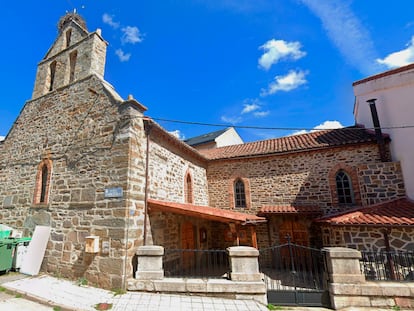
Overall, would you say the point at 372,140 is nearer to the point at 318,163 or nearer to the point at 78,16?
the point at 318,163

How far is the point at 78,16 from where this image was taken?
10.2 metres

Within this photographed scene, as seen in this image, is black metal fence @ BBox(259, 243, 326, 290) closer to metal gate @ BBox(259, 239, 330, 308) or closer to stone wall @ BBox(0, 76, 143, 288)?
metal gate @ BBox(259, 239, 330, 308)

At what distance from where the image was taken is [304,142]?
39.3 feet

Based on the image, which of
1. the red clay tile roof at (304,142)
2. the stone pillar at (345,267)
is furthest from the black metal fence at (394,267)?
the red clay tile roof at (304,142)

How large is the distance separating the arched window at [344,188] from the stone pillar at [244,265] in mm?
6799

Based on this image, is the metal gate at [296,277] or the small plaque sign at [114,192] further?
the small plaque sign at [114,192]

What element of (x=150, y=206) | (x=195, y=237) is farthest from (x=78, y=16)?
(x=195, y=237)

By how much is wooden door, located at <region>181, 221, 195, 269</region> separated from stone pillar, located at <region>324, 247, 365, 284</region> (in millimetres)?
5339

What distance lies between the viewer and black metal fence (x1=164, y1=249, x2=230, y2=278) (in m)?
7.60

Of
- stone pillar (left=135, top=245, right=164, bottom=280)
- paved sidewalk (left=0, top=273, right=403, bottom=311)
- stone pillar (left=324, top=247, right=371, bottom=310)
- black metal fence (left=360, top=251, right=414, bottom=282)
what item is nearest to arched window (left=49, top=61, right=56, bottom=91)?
paved sidewalk (left=0, top=273, right=403, bottom=311)

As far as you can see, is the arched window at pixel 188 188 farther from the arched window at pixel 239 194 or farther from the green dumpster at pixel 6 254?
the green dumpster at pixel 6 254

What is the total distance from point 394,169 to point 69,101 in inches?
540

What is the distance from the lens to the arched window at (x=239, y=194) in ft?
39.7

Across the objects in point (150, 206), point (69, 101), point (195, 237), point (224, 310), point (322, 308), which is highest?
point (69, 101)
